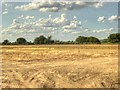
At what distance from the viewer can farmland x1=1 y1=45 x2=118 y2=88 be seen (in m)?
8.83

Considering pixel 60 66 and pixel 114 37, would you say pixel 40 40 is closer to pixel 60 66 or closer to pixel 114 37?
pixel 60 66

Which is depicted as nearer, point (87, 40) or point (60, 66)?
point (87, 40)

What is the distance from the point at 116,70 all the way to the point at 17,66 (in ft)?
8.10

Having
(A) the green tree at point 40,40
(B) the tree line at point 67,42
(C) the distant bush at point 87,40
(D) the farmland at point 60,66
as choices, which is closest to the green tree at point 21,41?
(B) the tree line at point 67,42

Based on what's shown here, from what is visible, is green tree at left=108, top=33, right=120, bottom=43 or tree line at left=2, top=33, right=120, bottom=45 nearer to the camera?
tree line at left=2, top=33, right=120, bottom=45

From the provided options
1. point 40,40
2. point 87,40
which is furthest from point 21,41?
point 87,40

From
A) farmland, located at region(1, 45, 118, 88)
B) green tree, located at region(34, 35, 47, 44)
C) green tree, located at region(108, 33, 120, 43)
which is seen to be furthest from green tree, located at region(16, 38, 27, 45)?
green tree, located at region(108, 33, 120, 43)

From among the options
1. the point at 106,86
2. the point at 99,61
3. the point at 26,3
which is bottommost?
the point at 106,86

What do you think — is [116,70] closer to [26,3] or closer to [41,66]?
[41,66]

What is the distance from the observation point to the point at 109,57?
9336 mm

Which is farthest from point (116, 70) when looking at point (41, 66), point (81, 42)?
point (41, 66)

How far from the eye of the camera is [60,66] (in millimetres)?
9242

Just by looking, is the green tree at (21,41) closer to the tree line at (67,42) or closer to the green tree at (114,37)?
the tree line at (67,42)

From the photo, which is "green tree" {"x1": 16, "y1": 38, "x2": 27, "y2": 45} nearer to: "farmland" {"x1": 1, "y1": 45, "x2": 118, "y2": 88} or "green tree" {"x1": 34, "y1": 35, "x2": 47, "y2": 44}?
"farmland" {"x1": 1, "y1": 45, "x2": 118, "y2": 88}
